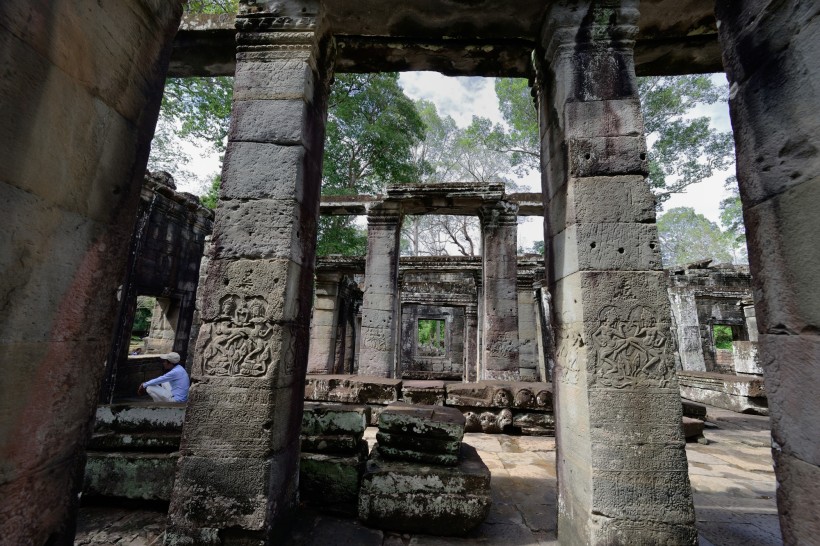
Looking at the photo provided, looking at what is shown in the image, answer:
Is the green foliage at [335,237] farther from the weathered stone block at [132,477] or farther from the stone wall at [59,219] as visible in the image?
the stone wall at [59,219]

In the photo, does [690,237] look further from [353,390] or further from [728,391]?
[353,390]

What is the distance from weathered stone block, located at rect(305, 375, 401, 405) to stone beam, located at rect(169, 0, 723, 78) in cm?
477

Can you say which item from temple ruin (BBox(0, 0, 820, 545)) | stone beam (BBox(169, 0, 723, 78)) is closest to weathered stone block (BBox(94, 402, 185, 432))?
temple ruin (BBox(0, 0, 820, 545))

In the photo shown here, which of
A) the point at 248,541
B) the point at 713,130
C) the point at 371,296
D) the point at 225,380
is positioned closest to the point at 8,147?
the point at 225,380

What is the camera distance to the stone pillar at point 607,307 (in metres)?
2.12

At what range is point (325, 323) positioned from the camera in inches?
463

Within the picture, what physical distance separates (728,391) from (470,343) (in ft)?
28.9

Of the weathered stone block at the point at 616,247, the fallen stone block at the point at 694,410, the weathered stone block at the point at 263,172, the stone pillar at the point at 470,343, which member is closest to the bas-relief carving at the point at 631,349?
the weathered stone block at the point at 616,247

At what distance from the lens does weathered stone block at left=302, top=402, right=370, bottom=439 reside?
9.90ft

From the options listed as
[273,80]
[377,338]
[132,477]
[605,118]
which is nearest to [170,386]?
[132,477]

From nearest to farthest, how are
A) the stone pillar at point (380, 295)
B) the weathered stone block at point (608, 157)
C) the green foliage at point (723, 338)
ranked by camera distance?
the weathered stone block at point (608, 157) < the stone pillar at point (380, 295) < the green foliage at point (723, 338)

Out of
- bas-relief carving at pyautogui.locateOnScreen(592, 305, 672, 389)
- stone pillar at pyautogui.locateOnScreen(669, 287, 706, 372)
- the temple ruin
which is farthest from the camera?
stone pillar at pyautogui.locateOnScreen(669, 287, 706, 372)

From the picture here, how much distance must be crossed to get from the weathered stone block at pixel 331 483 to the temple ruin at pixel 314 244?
6cm

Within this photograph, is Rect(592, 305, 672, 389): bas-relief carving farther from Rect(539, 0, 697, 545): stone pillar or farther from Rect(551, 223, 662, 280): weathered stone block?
Rect(551, 223, 662, 280): weathered stone block
